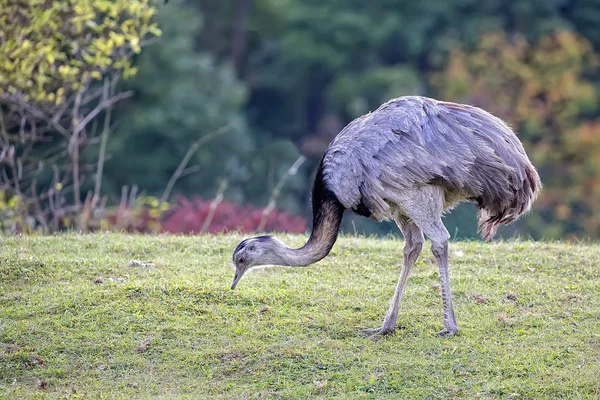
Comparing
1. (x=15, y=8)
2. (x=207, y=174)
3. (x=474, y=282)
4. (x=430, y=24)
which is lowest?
(x=207, y=174)

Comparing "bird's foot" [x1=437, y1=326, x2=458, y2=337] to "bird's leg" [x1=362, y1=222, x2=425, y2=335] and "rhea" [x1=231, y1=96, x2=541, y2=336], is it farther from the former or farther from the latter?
"bird's leg" [x1=362, y1=222, x2=425, y2=335]

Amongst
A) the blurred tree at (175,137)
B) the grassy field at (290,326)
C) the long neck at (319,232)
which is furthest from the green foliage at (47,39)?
the blurred tree at (175,137)

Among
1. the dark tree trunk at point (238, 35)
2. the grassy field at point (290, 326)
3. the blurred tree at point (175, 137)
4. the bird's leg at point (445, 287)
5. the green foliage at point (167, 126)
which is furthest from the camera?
the dark tree trunk at point (238, 35)

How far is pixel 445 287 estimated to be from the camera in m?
8.48

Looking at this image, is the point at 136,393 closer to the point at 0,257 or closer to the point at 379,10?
the point at 0,257

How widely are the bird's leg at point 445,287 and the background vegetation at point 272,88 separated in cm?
391

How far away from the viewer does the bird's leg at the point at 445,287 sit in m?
8.49

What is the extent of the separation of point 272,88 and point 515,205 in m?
33.4

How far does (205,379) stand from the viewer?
798 cm

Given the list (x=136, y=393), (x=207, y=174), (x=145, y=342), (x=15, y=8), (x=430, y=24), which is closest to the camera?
(x=136, y=393)

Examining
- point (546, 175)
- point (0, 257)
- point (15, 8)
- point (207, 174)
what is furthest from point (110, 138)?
point (0, 257)

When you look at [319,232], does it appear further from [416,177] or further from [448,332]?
[448,332]

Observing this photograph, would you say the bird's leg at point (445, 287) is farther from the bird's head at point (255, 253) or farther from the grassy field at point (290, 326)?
the bird's head at point (255, 253)

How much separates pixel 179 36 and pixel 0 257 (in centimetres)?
2357
